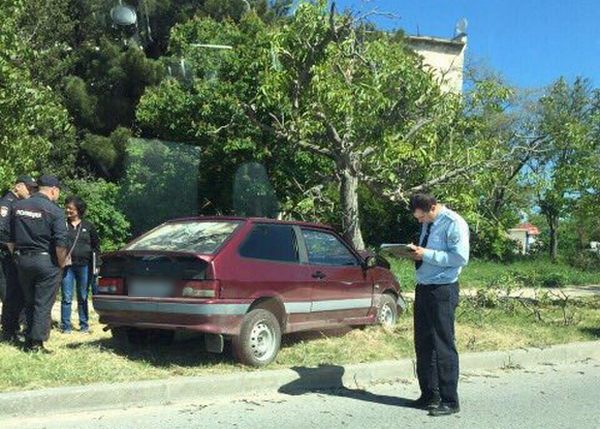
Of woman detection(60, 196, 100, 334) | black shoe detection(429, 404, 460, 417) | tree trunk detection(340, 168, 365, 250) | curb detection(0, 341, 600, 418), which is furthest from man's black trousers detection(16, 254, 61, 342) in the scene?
tree trunk detection(340, 168, 365, 250)

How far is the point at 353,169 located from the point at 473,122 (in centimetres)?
205

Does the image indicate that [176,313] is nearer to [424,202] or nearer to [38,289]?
[38,289]

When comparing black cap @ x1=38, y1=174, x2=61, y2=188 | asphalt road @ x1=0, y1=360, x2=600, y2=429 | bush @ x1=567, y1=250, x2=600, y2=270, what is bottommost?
asphalt road @ x1=0, y1=360, x2=600, y2=429

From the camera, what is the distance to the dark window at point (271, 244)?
7.72 metres

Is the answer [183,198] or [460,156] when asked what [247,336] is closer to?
[460,156]

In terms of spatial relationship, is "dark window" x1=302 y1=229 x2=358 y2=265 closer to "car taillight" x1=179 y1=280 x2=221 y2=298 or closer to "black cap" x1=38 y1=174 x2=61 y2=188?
"car taillight" x1=179 y1=280 x2=221 y2=298

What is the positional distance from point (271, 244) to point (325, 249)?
100cm

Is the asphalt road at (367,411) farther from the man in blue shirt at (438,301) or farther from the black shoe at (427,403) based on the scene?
the man in blue shirt at (438,301)

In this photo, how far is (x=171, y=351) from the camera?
8.16 m

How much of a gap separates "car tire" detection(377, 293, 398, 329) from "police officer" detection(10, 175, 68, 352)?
3994 millimetres

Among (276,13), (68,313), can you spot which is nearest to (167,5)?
(276,13)

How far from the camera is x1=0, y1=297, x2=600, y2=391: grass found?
271 inches

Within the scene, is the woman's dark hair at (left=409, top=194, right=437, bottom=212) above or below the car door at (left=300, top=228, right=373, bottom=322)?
above

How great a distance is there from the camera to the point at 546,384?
8.04 meters
